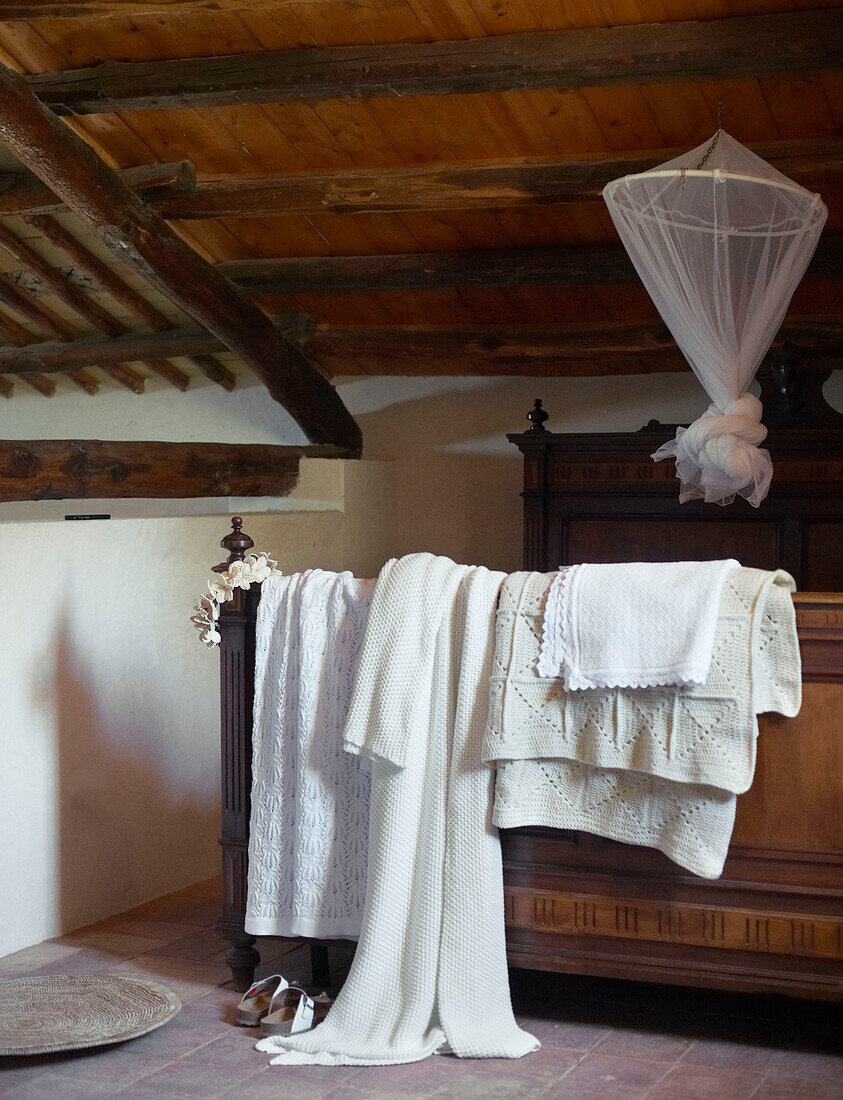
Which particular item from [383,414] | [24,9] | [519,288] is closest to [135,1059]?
[24,9]

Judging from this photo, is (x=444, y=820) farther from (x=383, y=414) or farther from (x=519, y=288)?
(x=383, y=414)

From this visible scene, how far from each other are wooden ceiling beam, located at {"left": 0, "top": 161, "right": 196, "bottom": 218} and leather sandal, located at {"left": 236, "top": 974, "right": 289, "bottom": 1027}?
10.3 feet

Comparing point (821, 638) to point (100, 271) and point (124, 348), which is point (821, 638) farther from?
point (124, 348)

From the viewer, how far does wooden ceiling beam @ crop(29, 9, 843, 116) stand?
351 cm

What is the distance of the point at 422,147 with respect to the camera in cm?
450

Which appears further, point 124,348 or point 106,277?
point 124,348

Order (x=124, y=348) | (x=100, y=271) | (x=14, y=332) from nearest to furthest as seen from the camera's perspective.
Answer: (x=100, y=271), (x=124, y=348), (x=14, y=332)

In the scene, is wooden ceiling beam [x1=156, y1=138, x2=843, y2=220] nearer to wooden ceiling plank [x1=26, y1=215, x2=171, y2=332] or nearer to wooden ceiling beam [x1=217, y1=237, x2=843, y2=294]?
wooden ceiling beam [x1=217, y1=237, x2=843, y2=294]

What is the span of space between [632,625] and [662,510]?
2547mm

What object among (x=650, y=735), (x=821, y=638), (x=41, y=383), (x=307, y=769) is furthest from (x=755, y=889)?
(x=41, y=383)

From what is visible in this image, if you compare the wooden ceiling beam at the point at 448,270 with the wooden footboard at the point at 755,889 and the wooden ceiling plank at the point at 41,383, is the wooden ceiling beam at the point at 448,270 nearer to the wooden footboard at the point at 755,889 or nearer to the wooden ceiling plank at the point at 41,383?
the wooden ceiling plank at the point at 41,383

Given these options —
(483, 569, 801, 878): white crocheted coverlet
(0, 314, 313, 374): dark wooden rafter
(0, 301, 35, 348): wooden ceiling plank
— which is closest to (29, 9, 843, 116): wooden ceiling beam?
(0, 314, 313, 374): dark wooden rafter

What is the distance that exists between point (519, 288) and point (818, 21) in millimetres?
1919

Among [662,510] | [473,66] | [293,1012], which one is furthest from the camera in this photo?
[662,510]
